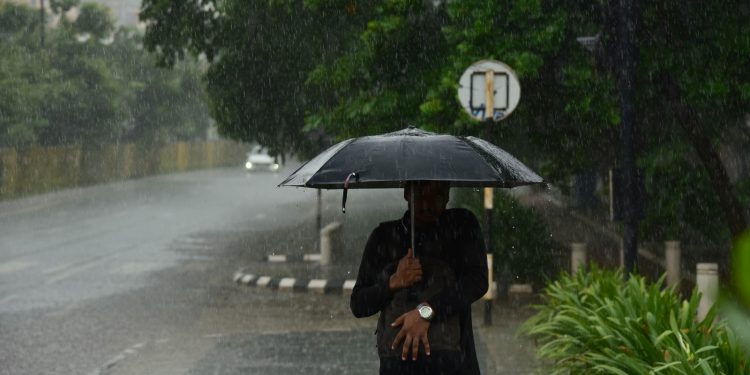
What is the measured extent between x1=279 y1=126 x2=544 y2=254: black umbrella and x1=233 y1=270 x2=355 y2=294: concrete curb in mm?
10714

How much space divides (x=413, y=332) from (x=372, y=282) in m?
0.34

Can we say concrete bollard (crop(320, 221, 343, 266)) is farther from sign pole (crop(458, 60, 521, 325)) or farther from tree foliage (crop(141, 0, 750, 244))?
sign pole (crop(458, 60, 521, 325))

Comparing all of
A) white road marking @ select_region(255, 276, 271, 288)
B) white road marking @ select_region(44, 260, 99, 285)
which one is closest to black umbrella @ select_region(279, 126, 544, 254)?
white road marking @ select_region(255, 276, 271, 288)

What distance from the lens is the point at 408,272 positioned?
480cm

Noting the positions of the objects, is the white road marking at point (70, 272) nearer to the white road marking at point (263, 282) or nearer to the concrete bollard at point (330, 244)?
the white road marking at point (263, 282)

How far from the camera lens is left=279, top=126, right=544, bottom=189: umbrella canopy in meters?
4.90

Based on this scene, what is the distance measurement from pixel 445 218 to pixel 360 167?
1.35ft

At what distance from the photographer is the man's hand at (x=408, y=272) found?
4.80m

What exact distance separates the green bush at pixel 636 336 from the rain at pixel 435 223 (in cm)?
3

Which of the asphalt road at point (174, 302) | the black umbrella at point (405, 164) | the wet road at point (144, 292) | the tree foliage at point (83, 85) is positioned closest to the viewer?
the black umbrella at point (405, 164)

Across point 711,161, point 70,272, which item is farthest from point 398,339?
point 70,272

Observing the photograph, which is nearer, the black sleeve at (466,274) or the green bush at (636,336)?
the black sleeve at (466,274)

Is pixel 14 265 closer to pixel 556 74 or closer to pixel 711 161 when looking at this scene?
pixel 556 74

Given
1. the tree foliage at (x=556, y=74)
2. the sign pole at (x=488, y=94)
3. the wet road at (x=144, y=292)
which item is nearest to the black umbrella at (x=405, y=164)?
the wet road at (x=144, y=292)
